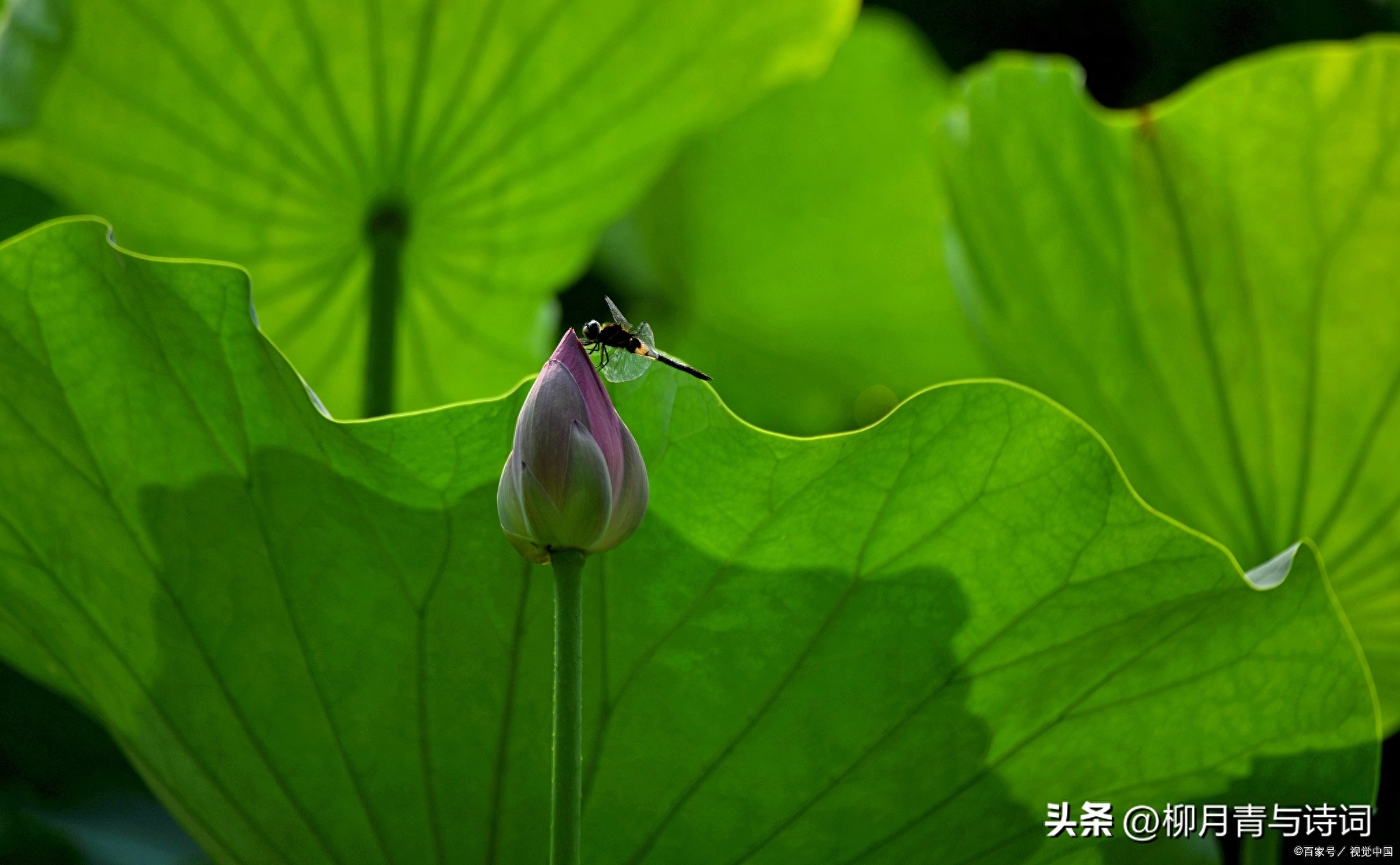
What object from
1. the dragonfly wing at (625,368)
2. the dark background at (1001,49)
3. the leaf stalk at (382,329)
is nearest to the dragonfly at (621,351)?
the dragonfly wing at (625,368)

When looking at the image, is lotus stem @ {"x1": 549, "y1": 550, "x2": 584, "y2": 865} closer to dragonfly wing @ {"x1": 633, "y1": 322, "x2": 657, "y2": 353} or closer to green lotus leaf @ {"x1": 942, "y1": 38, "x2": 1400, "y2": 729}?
dragonfly wing @ {"x1": 633, "y1": 322, "x2": 657, "y2": 353}

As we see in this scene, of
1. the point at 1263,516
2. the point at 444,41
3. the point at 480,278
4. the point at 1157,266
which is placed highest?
the point at 444,41

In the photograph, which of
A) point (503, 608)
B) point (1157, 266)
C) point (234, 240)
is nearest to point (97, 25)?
point (234, 240)

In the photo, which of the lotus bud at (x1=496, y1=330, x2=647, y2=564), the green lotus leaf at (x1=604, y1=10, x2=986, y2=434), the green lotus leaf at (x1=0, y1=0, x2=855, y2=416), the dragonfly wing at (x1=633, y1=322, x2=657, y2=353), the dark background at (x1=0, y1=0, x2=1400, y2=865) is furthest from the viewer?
the green lotus leaf at (x1=604, y1=10, x2=986, y2=434)

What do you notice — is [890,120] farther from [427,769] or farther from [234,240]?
[427,769]

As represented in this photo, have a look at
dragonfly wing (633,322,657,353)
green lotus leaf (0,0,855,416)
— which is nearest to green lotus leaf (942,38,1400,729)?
green lotus leaf (0,0,855,416)

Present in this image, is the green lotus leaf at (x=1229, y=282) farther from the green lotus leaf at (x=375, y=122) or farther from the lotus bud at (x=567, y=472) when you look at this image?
the lotus bud at (x=567, y=472)

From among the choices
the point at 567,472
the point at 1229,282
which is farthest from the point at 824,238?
the point at 567,472
